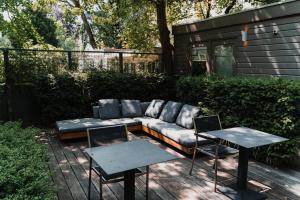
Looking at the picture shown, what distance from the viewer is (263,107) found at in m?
4.91

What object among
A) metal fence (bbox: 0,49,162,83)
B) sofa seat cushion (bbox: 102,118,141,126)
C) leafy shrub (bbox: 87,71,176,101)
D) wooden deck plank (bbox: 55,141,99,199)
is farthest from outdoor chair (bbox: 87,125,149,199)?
metal fence (bbox: 0,49,162,83)

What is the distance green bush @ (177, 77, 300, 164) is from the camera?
4.47 m

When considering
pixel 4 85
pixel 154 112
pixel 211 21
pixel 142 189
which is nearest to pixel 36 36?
pixel 4 85

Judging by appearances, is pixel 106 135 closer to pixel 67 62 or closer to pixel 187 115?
pixel 187 115

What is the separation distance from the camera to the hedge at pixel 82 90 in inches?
288

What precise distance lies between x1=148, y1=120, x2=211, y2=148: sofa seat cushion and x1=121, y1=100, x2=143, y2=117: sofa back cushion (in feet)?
2.70

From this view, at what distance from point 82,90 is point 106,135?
4.38m

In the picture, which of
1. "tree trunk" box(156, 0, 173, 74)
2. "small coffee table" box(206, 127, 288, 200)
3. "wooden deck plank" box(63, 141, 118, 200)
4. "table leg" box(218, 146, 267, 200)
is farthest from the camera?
"tree trunk" box(156, 0, 173, 74)

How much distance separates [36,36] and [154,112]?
4878 mm

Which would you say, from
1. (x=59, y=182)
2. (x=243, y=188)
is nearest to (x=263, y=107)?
(x=243, y=188)

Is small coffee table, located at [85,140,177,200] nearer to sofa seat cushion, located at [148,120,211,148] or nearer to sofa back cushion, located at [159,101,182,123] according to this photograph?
sofa seat cushion, located at [148,120,211,148]

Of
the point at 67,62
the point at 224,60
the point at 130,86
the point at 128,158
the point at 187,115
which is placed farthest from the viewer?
the point at 130,86

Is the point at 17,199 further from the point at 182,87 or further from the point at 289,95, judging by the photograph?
the point at 182,87

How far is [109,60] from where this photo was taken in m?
8.70
